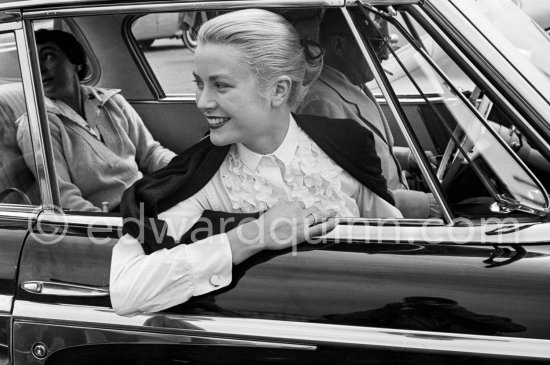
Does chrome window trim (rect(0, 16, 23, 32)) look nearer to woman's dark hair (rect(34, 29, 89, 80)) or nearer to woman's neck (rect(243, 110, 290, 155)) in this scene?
woman's dark hair (rect(34, 29, 89, 80))

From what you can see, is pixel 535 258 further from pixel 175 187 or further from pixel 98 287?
pixel 98 287

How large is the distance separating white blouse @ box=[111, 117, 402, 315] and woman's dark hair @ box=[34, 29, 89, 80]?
0.76 metres

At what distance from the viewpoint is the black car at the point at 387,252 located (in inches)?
84.1

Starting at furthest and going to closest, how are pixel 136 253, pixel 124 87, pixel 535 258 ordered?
1. pixel 124 87
2. pixel 136 253
3. pixel 535 258

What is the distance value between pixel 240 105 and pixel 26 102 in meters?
0.70

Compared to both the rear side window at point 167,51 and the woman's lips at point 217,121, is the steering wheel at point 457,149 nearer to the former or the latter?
the woman's lips at point 217,121

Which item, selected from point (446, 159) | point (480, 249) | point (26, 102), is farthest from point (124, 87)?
point (480, 249)

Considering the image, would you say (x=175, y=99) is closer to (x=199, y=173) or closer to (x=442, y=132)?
(x=199, y=173)

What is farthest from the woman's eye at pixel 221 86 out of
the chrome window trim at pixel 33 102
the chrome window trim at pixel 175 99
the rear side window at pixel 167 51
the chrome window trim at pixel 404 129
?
the chrome window trim at pixel 175 99

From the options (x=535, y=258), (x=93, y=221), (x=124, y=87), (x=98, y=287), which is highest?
(x=124, y=87)

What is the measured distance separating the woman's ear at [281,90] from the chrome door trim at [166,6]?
0.68 feet

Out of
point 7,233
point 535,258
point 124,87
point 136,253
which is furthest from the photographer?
point 124,87

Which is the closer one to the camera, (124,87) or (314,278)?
(314,278)

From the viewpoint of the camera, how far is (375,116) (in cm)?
250
